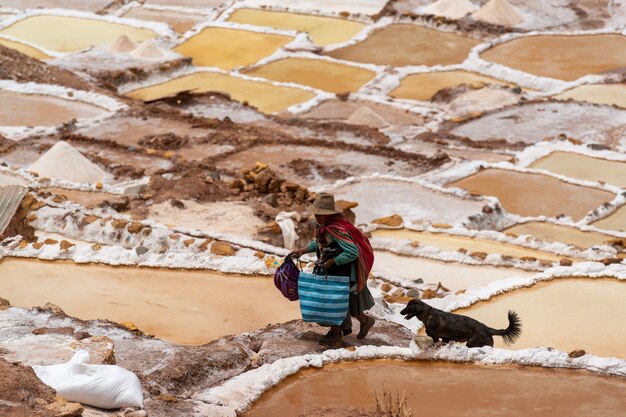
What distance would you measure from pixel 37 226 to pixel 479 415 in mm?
6764

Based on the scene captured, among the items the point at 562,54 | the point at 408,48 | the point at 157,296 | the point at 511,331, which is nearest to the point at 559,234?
the point at 157,296

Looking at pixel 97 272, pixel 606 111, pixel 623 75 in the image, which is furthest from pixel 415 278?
pixel 623 75

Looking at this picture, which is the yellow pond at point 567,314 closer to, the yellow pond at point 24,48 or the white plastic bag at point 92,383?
the white plastic bag at point 92,383

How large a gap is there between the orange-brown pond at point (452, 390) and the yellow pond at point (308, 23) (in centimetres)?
2225

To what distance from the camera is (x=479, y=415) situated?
20.7 feet

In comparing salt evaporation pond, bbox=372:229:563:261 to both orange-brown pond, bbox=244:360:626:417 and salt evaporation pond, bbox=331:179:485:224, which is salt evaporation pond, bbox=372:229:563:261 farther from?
orange-brown pond, bbox=244:360:626:417

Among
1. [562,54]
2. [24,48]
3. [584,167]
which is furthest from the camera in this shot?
[24,48]

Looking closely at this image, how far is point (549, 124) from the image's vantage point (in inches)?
835

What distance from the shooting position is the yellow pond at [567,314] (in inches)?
314

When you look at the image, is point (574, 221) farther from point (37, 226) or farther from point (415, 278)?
point (37, 226)

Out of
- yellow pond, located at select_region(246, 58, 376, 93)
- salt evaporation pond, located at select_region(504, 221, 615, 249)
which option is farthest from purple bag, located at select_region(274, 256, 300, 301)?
yellow pond, located at select_region(246, 58, 376, 93)

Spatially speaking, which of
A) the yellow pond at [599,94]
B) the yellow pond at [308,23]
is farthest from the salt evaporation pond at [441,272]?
the yellow pond at [308,23]

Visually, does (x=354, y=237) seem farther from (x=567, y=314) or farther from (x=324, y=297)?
(x=567, y=314)

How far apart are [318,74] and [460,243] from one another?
13811mm
